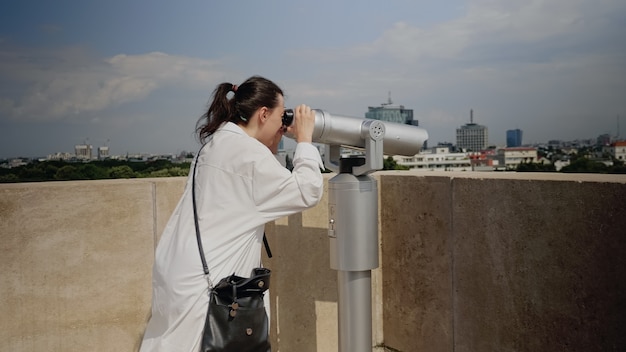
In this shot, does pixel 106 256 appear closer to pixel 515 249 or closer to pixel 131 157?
pixel 515 249

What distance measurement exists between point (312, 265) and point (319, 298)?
0.67 ft

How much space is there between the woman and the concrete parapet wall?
3.02 ft

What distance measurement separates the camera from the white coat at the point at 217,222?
2295 mm

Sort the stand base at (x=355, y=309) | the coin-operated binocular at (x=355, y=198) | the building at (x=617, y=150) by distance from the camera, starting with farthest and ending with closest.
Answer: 1. the building at (x=617, y=150)
2. the stand base at (x=355, y=309)
3. the coin-operated binocular at (x=355, y=198)

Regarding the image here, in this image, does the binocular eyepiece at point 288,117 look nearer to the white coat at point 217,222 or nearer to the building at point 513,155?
the white coat at point 217,222

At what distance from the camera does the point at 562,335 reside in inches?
110

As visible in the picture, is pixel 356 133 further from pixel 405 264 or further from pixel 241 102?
pixel 405 264

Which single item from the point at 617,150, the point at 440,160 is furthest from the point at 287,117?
the point at 440,160

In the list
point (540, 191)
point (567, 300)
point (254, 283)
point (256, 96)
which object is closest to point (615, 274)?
point (567, 300)

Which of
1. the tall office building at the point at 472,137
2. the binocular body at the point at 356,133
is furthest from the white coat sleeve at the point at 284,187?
the tall office building at the point at 472,137

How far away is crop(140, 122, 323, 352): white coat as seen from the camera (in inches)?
90.4

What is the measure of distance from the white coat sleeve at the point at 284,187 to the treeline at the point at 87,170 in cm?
166

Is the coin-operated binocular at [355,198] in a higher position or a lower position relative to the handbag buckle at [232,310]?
higher

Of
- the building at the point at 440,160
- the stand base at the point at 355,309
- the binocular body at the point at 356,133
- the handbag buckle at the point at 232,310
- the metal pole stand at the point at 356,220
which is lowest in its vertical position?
the stand base at the point at 355,309
